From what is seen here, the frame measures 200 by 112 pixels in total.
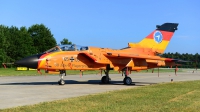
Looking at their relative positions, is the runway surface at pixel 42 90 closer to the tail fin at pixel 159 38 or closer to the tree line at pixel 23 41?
the tail fin at pixel 159 38

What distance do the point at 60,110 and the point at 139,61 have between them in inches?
461

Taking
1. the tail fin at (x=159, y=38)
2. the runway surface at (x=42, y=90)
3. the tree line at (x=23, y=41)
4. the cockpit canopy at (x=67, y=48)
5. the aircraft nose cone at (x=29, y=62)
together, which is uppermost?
the tree line at (x=23, y=41)

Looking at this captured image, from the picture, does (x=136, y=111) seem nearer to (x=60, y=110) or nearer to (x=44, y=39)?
(x=60, y=110)

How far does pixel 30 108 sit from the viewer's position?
7.68m

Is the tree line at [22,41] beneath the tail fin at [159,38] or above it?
above

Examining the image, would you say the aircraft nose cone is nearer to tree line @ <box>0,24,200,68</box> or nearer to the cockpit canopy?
the cockpit canopy

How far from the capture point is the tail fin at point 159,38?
20.3 m

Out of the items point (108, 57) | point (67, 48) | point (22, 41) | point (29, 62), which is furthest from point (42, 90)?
point (22, 41)

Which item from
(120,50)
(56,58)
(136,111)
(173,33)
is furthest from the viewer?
(173,33)

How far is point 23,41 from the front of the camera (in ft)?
273

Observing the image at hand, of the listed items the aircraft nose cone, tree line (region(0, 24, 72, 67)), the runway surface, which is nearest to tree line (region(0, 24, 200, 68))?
tree line (region(0, 24, 72, 67))

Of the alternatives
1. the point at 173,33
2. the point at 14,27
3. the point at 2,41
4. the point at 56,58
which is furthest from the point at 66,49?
the point at 14,27

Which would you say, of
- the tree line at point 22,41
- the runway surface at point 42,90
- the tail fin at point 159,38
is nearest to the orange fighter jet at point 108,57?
the tail fin at point 159,38

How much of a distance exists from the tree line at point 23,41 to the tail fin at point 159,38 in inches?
2403
